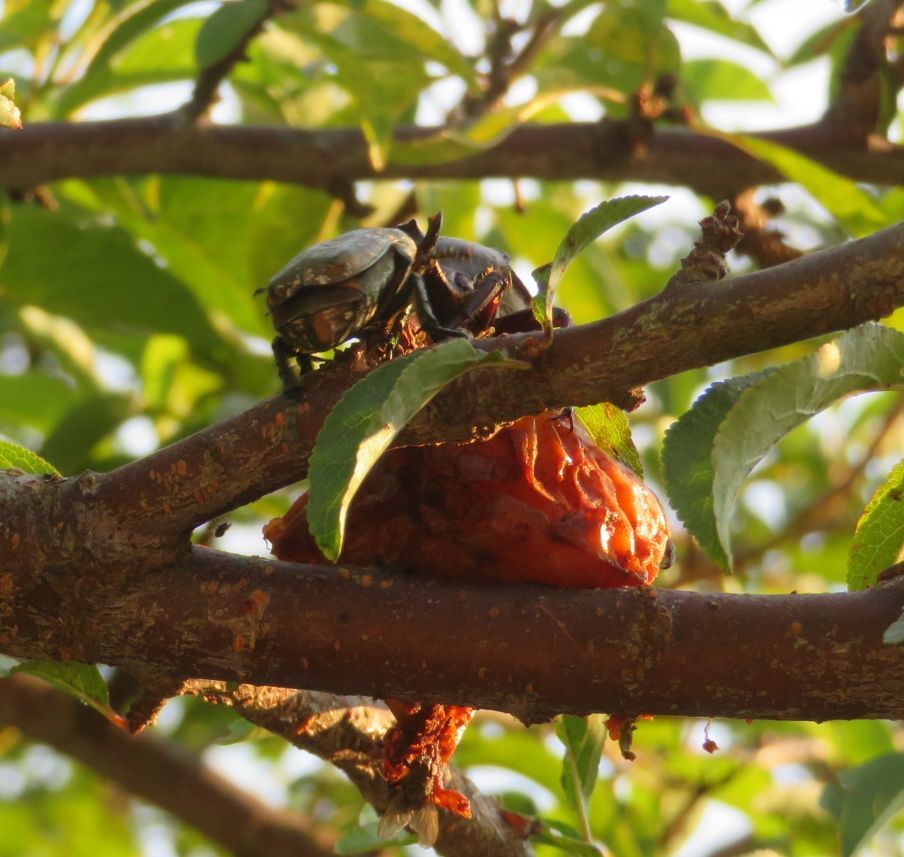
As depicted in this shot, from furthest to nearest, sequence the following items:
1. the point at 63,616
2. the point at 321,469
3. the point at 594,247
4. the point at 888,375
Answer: the point at 594,247 → the point at 63,616 → the point at 888,375 → the point at 321,469

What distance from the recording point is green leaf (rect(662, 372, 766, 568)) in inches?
44.9

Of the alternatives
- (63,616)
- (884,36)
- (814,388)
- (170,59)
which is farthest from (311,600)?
(170,59)

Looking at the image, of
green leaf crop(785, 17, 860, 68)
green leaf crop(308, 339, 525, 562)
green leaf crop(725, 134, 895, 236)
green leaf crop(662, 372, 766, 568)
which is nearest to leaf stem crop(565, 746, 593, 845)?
green leaf crop(662, 372, 766, 568)

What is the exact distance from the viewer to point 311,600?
1.33 meters

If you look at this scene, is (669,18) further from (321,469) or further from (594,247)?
(321,469)

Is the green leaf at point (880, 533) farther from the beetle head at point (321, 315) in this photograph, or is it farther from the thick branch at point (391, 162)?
the thick branch at point (391, 162)

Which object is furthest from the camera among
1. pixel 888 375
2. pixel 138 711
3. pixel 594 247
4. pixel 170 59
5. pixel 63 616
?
pixel 170 59

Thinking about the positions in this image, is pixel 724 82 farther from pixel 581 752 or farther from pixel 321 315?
pixel 321 315

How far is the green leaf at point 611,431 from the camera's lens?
1526 mm

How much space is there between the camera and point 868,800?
5.89 ft

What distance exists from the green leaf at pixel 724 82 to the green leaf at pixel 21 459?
2.83 meters

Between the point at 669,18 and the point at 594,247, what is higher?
the point at 669,18

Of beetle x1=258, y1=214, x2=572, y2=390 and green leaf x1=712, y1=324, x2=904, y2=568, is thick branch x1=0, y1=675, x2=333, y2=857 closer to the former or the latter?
beetle x1=258, y1=214, x2=572, y2=390

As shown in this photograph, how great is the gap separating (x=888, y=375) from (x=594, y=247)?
1.96 m
